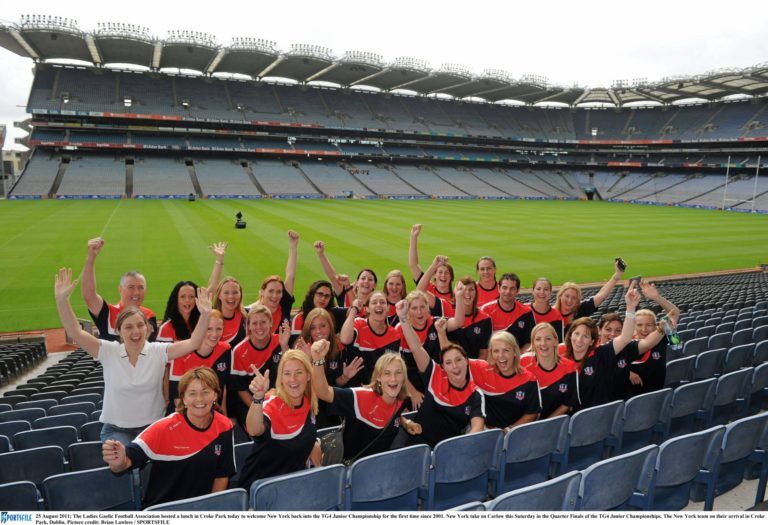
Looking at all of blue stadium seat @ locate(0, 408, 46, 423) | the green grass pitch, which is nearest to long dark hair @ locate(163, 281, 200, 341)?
blue stadium seat @ locate(0, 408, 46, 423)

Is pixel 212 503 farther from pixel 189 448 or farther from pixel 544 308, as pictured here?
pixel 544 308

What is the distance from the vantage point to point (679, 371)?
632cm

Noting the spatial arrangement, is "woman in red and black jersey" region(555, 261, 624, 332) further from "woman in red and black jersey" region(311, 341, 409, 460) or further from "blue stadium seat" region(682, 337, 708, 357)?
"woman in red and black jersey" region(311, 341, 409, 460)

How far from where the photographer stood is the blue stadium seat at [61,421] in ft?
16.1

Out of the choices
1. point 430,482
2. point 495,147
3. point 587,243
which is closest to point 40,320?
point 430,482

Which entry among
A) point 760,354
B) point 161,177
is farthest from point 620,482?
point 161,177

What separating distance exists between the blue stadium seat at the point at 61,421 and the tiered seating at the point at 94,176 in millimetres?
53169

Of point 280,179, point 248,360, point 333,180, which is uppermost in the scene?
point 280,179

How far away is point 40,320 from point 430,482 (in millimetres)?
14920

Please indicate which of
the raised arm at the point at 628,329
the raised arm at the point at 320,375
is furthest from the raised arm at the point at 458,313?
the raised arm at the point at 320,375

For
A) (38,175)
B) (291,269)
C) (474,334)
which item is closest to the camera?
(474,334)

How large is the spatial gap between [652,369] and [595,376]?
102cm

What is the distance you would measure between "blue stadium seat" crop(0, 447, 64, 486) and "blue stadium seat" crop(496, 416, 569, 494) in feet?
11.9

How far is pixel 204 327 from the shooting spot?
14.6 feet
